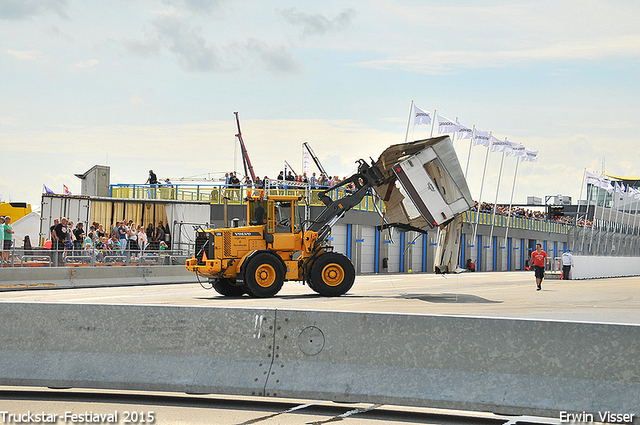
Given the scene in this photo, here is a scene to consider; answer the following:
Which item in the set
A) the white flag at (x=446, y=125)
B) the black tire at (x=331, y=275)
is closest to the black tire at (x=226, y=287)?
the black tire at (x=331, y=275)

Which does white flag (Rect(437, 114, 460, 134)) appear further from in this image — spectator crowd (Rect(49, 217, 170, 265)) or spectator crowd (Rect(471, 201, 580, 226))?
spectator crowd (Rect(49, 217, 170, 265))

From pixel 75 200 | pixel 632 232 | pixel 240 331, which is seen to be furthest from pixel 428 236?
pixel 240 331

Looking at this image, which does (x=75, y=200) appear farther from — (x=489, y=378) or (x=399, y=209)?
(x=489, y=378)

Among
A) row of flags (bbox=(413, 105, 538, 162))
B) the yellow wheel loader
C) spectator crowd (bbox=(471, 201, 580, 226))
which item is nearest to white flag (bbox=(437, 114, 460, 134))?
row of flags (bbox=(413, 105, 538, 162))

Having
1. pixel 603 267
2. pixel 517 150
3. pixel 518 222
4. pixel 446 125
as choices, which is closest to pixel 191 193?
pixel 446 125

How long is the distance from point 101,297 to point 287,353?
47.4 feet

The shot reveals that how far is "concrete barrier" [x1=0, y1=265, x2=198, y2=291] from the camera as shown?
2406 centimetres

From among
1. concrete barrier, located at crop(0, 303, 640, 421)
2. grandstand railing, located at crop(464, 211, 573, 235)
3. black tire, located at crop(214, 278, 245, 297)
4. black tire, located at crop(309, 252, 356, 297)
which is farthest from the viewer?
grandstand railing, located at crop(464, 211, 573, 235)

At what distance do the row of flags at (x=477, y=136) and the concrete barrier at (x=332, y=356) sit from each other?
38.6 metres

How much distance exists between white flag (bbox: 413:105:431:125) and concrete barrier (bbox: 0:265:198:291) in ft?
64.2

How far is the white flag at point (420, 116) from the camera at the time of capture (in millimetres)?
45031

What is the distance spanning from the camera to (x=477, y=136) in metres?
56.0

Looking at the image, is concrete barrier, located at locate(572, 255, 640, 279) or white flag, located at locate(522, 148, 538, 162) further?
white flag, located at locate(522, 148, 538, 162)

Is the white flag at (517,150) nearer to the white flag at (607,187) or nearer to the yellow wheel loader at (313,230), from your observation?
the white flag at (607,187)
